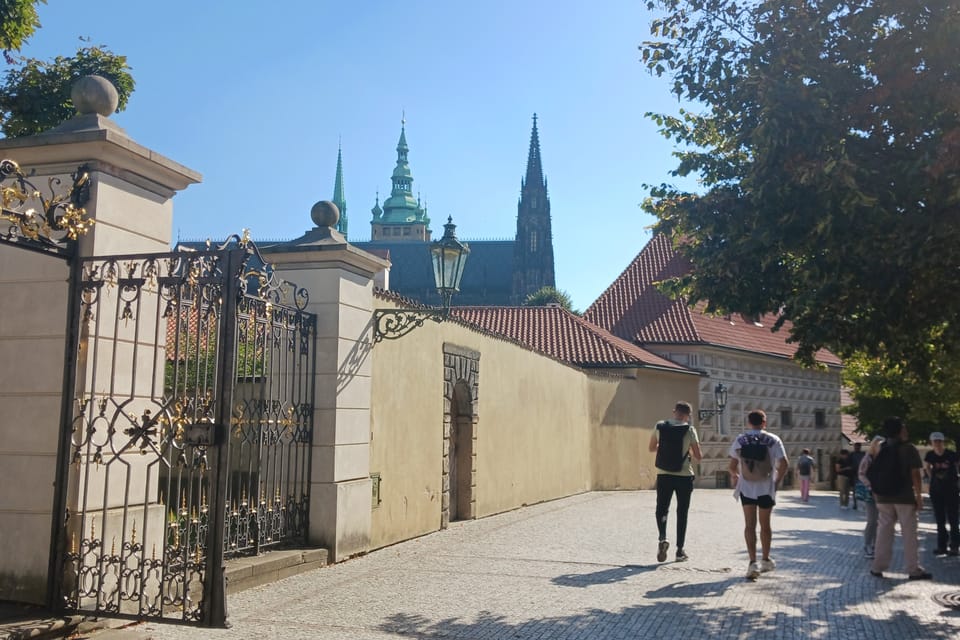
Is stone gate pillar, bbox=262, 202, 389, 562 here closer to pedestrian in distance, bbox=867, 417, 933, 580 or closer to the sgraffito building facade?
pedestrian in distance, bbox=867, 417, 933, 580

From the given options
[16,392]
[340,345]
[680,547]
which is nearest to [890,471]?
[680,547]

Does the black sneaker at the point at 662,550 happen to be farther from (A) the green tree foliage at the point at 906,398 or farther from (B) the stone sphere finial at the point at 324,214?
(A) the green tree foliage at the point at 906,398

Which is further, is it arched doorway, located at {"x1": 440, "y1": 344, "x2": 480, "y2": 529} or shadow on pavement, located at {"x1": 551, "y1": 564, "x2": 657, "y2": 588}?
arched doorway, located at {"x1": 440, "y1": 344, "x2": 480, "y2": 529}

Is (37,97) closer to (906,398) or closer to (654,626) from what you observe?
(654,626)

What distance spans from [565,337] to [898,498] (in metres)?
19.4

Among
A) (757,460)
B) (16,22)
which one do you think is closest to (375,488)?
(757,460)

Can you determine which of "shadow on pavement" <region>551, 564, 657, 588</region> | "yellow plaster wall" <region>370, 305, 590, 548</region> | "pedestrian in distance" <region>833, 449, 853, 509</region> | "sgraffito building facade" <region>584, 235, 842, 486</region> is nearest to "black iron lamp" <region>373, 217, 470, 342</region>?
"yellow plaster wall" <region>370, 305, 590, 548</region>

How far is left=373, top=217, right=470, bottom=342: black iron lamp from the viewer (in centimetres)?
984

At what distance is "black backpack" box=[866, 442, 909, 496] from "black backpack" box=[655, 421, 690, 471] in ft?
5.81

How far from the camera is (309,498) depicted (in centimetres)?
863

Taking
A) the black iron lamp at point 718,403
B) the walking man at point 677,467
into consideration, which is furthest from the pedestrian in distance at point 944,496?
the black iron lamp at point 718,403

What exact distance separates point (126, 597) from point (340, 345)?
141 inches

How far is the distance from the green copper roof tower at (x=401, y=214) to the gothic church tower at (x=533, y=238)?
13362 millimetres

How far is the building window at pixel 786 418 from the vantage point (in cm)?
3434
